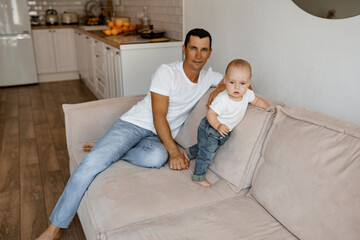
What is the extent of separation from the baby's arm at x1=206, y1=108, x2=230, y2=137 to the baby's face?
0.44 ft

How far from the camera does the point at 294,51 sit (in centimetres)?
199

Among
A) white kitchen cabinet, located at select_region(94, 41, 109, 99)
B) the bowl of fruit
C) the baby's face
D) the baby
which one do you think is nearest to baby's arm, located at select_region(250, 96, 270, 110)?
the baby

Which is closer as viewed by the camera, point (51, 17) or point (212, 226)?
point (212, 226)

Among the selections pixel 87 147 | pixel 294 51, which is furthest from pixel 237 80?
pixel 87 147

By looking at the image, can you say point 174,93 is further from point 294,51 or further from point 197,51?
point 294,51

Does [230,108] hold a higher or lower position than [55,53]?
higher

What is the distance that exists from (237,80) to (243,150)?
35cm

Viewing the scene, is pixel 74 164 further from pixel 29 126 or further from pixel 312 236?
pixel 29 126

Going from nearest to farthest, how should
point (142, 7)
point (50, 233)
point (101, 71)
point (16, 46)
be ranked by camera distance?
point (50, 233) < point (101, 71) < point (142, 7) < point (16, 46)

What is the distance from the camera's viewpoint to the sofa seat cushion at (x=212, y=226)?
1.32m

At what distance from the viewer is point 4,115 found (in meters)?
4.18

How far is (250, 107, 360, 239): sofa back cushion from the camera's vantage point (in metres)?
1.17

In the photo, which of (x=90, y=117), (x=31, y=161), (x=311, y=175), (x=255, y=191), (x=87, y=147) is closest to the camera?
(x=311, y=175)

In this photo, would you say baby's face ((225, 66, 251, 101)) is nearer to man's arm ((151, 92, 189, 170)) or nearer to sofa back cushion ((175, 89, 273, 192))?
sofa back cushion ((175, 89, 273, 192))
